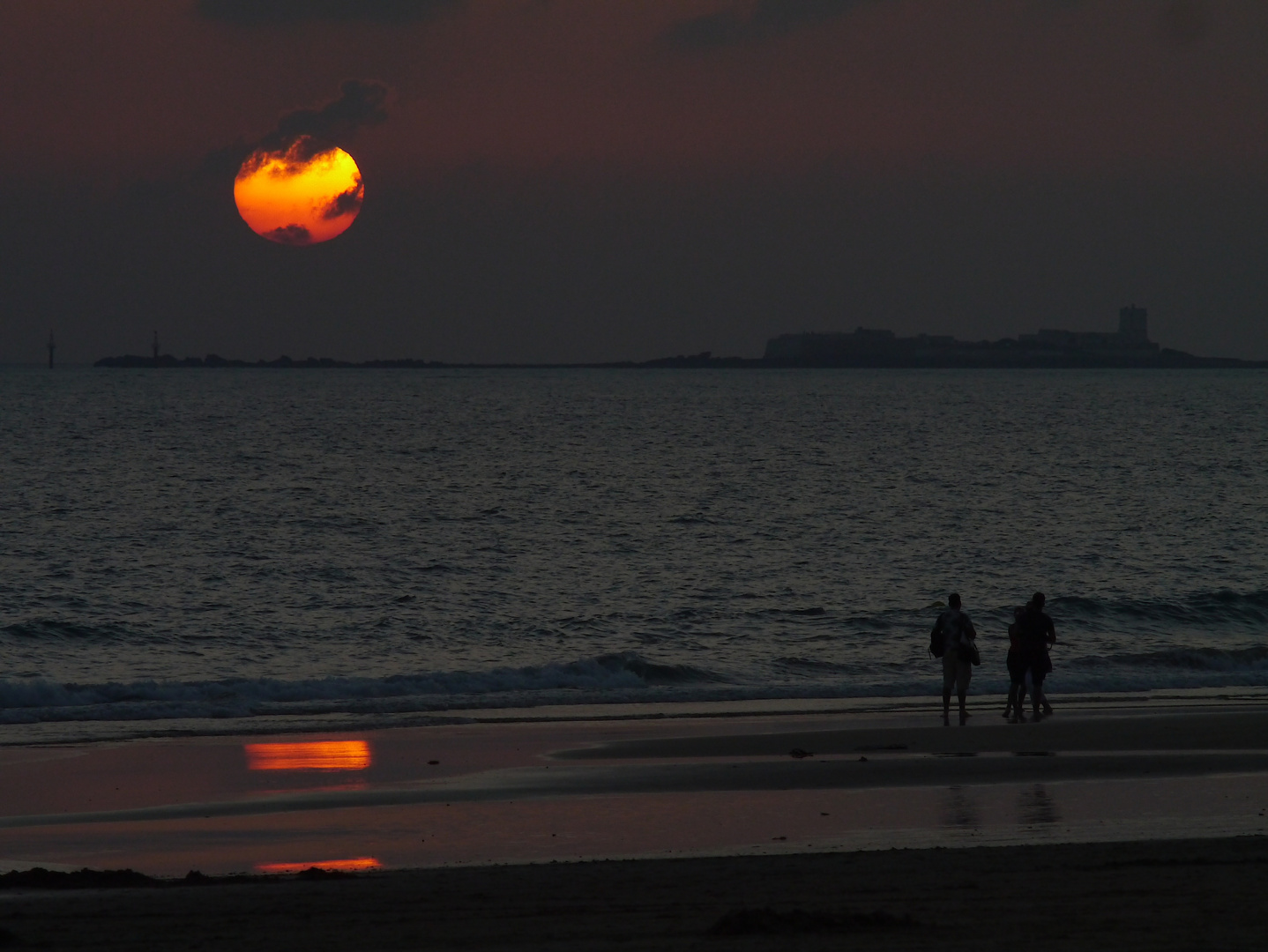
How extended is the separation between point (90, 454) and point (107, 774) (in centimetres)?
6873

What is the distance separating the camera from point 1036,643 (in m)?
18.7

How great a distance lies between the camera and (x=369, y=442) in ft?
302

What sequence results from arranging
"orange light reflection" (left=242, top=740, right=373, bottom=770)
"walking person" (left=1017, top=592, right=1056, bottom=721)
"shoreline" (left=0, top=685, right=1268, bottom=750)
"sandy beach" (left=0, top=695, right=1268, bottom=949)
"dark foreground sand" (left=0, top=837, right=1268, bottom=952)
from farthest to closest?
"walking person" (left=1017, top=592, right=1056, bottom=721), "shoreline" (left=0, top=685, right=1268, bottom=750), "orange light reflection" (left=242, top=740, right=373, bottom=770), "sandy beach" (left=0, top=695, right=1268, bottom=949), "dark foreground sand" (left=0, top=837, right=1268, bottom=952)

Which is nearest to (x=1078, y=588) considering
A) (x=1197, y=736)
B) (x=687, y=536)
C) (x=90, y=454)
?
(x=687, y=536)

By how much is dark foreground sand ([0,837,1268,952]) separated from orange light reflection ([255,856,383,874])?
688 millimetres

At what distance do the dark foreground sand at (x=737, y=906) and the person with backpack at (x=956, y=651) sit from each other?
7.91 m

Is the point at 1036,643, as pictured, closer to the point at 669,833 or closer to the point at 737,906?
the point at 669,833

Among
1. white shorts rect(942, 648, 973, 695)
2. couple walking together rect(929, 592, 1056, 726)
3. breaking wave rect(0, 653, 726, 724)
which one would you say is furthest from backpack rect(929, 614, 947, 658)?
breaking wave rect(0, 653, 726, 724)

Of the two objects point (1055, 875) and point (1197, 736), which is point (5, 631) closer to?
point (1197, 736)

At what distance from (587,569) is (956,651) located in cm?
2090

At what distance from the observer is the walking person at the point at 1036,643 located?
736 inches

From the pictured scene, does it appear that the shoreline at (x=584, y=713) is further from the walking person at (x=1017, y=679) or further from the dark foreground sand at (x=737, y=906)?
the dark foreground sand at (x=737, y=906)

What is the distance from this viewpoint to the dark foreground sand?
25.5 ft

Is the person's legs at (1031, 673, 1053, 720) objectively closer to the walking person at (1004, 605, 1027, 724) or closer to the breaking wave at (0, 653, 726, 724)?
the walking person at (1004, 605, 1027, 724)
